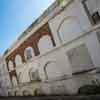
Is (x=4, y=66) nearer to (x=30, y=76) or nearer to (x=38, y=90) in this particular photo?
(x=30, y=76)

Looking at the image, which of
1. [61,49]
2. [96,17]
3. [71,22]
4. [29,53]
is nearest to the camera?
[96,17]

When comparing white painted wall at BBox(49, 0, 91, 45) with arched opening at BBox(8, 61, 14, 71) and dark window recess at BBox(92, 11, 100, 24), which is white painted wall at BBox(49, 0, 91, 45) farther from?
arched opening at BBox(8, 61, 14, 71)

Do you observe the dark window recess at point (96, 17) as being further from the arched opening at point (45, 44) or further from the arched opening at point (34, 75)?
the arched opening at point (34, 75)

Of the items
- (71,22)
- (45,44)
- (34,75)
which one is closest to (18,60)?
(34,75)

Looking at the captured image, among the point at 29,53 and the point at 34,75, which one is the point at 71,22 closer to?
the point at 29,53

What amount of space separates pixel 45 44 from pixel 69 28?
2947mm

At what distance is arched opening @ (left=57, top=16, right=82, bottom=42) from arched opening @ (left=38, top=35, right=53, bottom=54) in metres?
1.27

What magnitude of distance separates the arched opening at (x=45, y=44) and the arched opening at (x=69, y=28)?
49.9 inches

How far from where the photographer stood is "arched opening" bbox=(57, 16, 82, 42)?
11391mm

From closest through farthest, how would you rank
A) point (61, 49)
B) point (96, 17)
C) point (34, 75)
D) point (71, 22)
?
point (96, 17), point (71, 22), point (61, 49), point (34, 75)

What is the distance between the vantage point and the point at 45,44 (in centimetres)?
1417

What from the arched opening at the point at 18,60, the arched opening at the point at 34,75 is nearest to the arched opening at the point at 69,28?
the arched opening at the point at 34,75

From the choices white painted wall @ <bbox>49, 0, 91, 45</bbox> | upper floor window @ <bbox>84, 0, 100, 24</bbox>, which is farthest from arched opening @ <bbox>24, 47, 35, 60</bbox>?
upper floor window @ <bbox>84, 0, 100, 24</bbox>

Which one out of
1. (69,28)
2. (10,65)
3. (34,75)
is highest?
(69,28)
